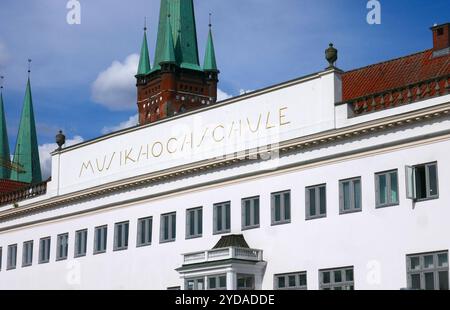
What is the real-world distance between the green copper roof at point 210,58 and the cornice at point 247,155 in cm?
5986

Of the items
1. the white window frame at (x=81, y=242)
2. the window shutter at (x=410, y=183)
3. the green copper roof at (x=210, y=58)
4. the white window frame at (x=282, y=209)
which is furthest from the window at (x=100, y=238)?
the green copper roof at (x=210, y=58)

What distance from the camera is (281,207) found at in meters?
42.1

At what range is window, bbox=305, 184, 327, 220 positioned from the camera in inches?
1583

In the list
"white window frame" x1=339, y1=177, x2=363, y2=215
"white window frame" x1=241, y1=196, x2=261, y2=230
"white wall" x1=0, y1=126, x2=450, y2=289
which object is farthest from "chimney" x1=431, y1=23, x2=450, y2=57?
"white window frame" x1=241, y1=196, x2=261, y2=230

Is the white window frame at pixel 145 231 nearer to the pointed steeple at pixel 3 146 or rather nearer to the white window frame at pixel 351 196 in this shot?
the white window frame at pixel 351 196

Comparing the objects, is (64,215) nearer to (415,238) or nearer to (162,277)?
(162,277)

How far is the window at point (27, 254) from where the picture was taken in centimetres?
5794

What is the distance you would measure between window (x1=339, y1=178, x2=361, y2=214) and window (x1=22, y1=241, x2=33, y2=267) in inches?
1010

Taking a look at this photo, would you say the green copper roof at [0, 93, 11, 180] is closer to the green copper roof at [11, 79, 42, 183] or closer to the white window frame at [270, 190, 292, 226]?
the green copper roof at [11, 79, 42, 183]

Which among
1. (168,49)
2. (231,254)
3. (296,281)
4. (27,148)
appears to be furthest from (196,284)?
(27,148)

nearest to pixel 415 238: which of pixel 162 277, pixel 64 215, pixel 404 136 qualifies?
pixel 404 136

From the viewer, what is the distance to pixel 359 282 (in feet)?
124

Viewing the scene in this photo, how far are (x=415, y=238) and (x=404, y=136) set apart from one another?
13.9 feet

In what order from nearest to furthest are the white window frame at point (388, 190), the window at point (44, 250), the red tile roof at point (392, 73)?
the white window frame at point (388, 190), the red tile roof at point (392, 73), the window at point (44, 250)
